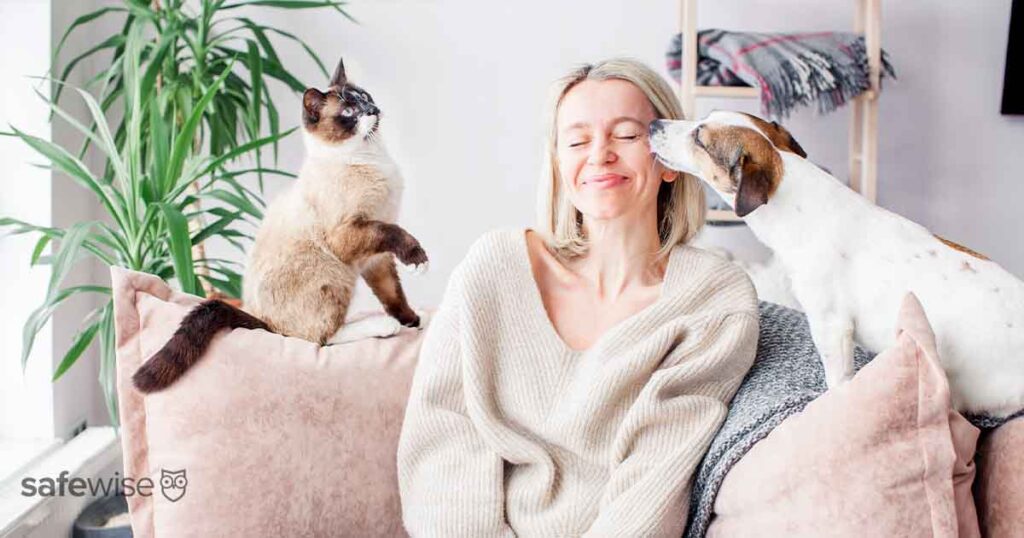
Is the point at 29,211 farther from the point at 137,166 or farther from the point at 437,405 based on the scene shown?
the point at 437,405

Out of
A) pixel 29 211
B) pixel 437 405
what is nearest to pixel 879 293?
pixel 437 405

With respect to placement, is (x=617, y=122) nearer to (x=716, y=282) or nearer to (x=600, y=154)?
(x=600, y=154)

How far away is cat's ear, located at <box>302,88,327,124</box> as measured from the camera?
146 centimetres

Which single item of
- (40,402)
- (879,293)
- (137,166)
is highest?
(137,166)

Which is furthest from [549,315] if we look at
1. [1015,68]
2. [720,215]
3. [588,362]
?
[1015,68]

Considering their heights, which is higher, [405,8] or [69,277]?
[405,8]

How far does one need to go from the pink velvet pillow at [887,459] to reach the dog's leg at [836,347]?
0.12m

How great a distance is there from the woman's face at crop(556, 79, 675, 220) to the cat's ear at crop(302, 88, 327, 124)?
0.41m

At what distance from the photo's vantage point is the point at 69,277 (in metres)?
2.20

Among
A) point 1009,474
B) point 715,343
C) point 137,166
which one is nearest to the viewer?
point 1009,474

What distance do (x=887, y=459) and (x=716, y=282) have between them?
1.48 feet

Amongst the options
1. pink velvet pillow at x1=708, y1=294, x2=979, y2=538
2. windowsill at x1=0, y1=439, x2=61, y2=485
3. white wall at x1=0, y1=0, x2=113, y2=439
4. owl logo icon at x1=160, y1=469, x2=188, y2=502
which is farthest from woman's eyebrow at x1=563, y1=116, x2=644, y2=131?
windowsill at x1=0, y1=439, x2=61, y2=485

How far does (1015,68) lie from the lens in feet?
8.32

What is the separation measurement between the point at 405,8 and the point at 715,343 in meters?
1.45
